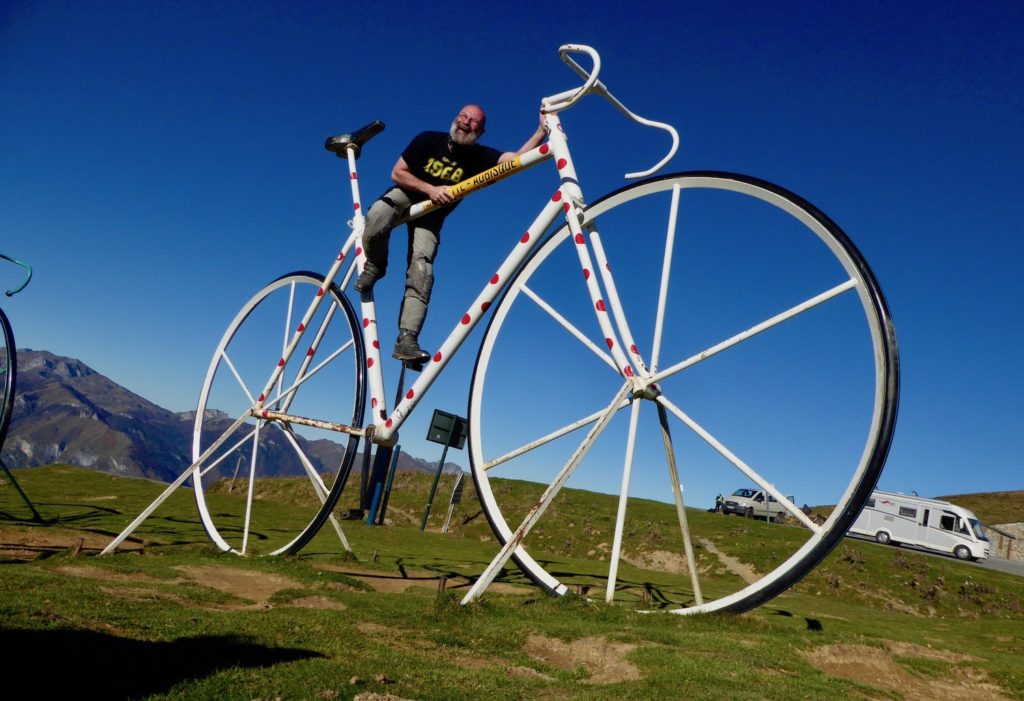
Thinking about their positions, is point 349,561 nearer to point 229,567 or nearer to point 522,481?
point 229,567

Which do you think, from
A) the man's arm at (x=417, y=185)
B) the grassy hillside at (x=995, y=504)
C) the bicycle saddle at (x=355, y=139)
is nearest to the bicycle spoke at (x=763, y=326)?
the man's arm at (x=417, y=185)

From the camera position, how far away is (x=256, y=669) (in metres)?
3.08

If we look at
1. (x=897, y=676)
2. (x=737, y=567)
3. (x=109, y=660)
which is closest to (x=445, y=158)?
(x=109, y=660)

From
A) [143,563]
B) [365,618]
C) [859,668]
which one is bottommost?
[143,563]

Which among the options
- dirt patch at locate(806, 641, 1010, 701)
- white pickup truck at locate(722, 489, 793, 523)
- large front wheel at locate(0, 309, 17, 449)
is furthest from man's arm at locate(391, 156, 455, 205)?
white pickup truck at locate(722, 489, 793, 523)

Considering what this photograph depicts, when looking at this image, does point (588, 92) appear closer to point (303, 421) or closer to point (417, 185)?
point (417, 185)

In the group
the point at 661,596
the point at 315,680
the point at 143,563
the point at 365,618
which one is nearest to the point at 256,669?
the point at 315,680

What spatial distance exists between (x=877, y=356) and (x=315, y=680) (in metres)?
3.72

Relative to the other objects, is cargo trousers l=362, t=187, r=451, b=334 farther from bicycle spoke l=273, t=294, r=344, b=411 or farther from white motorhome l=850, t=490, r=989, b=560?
white motorhome l=850, t=490, r=989, b=560

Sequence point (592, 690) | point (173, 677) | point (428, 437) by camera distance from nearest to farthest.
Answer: point (173, 677) < point (592, 690) < point (428, 437)

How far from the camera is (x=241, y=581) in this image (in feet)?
20.6

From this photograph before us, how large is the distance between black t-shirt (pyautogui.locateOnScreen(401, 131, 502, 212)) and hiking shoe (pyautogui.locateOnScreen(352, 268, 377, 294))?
4.53ft

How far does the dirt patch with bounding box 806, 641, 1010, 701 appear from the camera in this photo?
4250 mm

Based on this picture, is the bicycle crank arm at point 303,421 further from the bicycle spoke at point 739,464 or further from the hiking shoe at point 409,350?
the bicycle spoke at point 739,464
